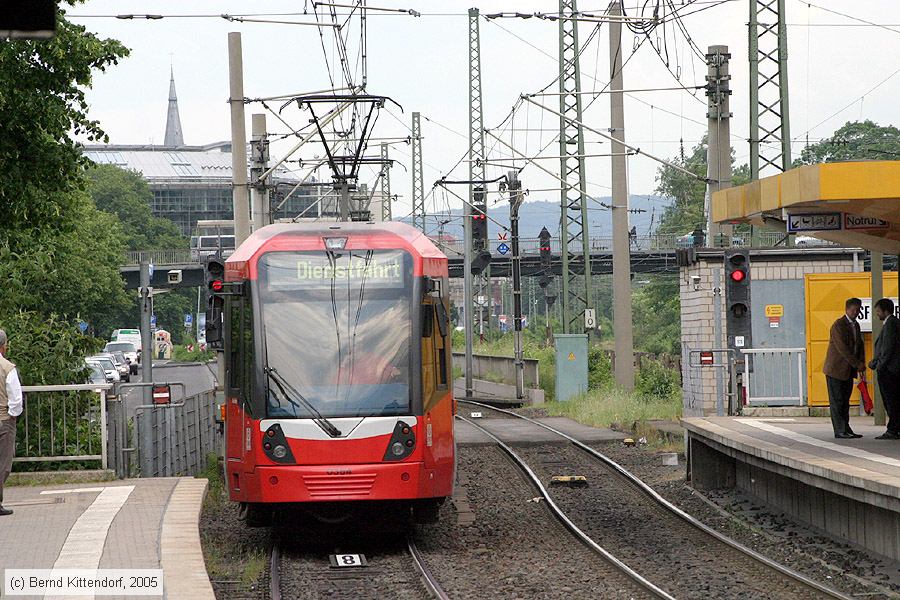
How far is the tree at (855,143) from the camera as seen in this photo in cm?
9475

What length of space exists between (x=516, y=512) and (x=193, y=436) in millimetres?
6019

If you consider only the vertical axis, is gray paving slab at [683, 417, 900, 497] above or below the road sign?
below

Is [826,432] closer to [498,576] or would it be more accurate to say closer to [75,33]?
[498,576]

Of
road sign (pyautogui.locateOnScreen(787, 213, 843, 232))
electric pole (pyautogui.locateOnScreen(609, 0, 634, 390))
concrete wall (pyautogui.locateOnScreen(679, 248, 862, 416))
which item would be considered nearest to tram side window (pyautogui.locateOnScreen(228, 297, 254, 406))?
road sign (pyautogui.locateOnScreen(787, 213, 843, 232))

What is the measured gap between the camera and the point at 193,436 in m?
20.5

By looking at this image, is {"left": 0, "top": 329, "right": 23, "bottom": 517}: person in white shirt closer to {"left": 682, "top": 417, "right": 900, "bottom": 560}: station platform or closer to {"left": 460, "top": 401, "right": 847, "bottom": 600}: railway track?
{"left": 460, "top": 401, "right": 847, "bottom": 600}: railway track

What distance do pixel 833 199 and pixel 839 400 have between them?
3559 mm

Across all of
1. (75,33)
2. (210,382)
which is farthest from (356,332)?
(210,382)

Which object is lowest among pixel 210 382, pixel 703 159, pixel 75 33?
pixel 210 382

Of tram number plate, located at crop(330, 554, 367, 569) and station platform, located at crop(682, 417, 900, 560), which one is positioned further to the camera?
tram number plate, located at crop(330, 554, 367, 569)

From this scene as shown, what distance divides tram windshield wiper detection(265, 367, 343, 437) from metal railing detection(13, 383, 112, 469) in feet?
13.8

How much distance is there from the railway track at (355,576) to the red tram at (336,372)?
1.83 ft

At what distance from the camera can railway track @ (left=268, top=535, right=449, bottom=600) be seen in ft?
37.5

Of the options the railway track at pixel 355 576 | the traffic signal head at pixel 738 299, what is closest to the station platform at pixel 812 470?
the traffic signal head at pixel 738 299
